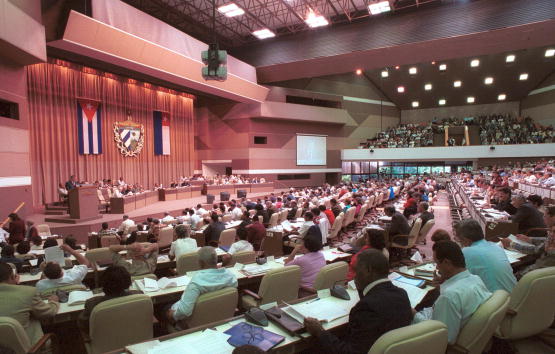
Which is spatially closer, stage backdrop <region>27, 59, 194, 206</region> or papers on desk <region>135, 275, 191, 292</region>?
papers on desk <region>135, 275, 191, 292</region>

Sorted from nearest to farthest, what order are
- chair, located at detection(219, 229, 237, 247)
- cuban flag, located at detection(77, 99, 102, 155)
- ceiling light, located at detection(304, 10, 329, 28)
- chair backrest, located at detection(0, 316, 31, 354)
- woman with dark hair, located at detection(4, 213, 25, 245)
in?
chair backrest, located at detection(0, 316, 31, 354) → chair, located at detection(219, 229, 237, 247) → woman with dark hair, located at detection(4, 213, 25, 245) → ceiling light, located at detection(304, 10, 329, 28) → cuban flag, located at detection(77, 99, 102, 155)

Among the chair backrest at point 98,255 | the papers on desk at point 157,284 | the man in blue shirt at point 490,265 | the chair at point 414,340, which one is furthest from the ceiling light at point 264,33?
the chair at point 414,340

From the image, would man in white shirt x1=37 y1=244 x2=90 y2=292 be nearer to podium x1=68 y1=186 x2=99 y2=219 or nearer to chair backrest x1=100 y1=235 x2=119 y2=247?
chair backrest x1=100 y1=235 x2=119 y2=247

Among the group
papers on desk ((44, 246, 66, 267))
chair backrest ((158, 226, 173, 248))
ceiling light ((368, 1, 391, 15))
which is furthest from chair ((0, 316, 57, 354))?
ceiling light ((368, 1, 391, 15))

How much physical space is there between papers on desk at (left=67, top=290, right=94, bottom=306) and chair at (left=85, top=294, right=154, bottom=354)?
0.53m

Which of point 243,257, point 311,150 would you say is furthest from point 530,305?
point 311,150

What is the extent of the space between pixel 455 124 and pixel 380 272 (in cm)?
2775

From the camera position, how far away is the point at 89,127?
613 inches

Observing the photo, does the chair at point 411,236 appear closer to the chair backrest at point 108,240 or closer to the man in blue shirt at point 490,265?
the man in blue shirt at point 490,265

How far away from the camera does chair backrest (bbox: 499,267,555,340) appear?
2.36 meters

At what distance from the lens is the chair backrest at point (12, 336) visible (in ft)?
7.14

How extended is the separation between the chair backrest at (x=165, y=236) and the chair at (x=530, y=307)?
19.8 ft

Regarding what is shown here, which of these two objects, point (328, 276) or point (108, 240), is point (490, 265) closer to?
point (328, 276)

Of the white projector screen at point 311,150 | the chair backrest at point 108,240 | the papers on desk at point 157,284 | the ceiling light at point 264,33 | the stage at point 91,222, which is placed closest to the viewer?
the papers on desk at point 157,284
